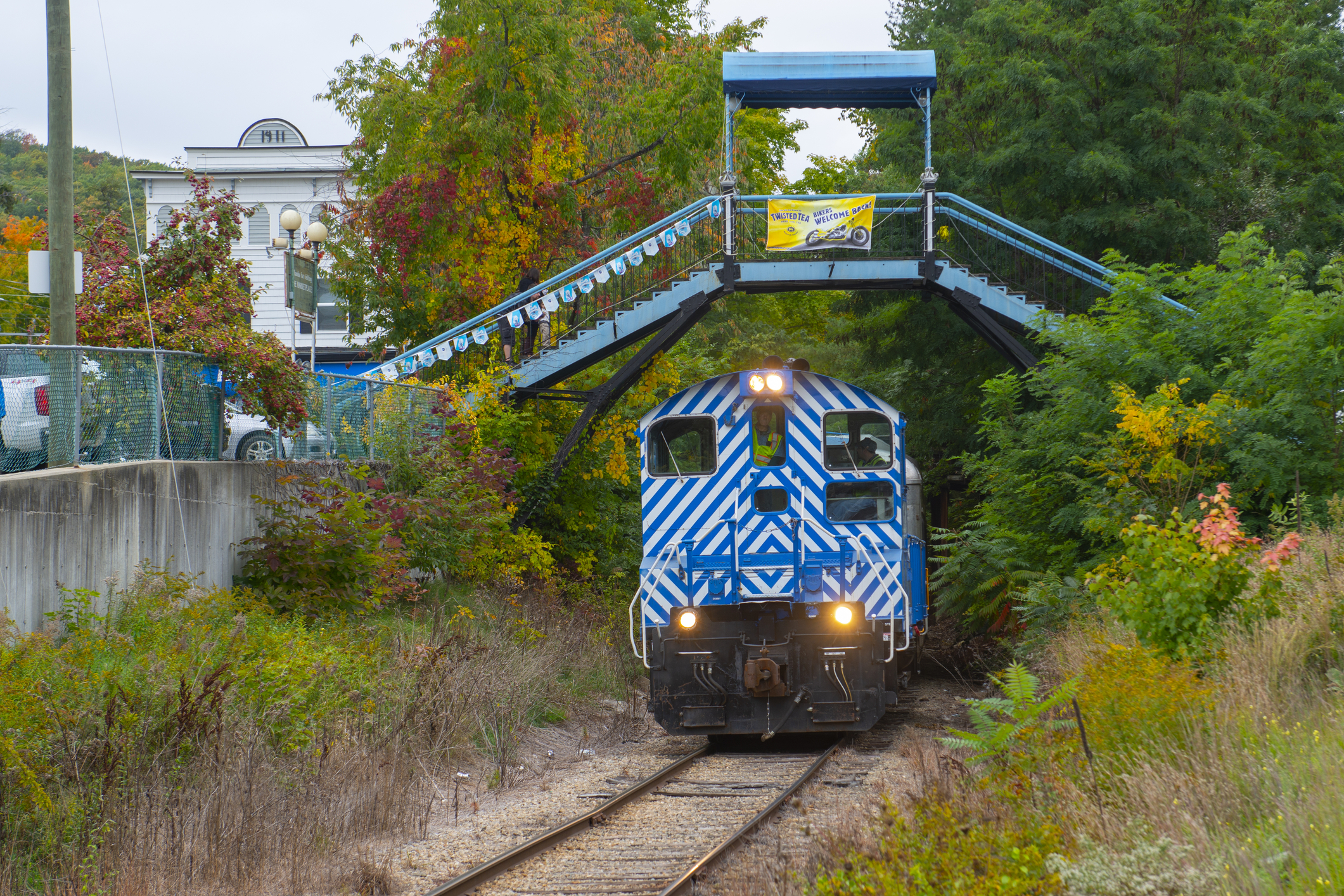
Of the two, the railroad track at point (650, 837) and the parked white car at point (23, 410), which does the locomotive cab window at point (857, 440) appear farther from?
the parked white car at point (23, 410)

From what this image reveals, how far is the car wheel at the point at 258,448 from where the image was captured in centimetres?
1341

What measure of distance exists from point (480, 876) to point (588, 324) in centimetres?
1193

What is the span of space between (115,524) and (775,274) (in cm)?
985

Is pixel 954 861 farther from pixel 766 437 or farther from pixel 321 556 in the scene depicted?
pixel 321 556

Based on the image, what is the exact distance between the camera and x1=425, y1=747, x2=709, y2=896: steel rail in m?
6.90

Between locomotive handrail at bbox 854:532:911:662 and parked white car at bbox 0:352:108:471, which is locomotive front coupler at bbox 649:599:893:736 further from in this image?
parked white car at bbox 0:352:108:471

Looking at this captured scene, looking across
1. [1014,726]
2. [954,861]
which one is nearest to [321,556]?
[1014,726]

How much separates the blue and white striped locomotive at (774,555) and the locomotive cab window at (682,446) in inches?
0.6

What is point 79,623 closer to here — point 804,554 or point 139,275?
point 139,275

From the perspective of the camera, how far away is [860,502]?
11.9 m

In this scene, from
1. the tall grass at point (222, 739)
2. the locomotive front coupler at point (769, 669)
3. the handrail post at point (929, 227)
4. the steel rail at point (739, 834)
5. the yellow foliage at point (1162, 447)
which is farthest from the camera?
the handrail post at point (929, 227)

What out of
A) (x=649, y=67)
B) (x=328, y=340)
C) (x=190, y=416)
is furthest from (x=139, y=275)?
(x=328, y=340)

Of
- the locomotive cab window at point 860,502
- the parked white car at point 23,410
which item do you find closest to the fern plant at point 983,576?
the locomotive cab window at point 860,502

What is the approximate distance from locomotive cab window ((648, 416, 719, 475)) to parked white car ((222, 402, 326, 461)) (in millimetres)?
4195
